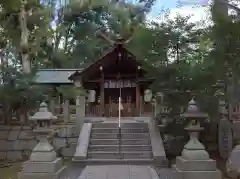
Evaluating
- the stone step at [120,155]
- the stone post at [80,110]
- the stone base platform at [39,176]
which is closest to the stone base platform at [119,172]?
the stone base platform at [39,176]

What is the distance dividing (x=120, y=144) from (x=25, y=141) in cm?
432

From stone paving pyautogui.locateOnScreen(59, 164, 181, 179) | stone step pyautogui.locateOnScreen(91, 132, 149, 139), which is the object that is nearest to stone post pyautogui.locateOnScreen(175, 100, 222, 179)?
stone paving pyautogui.locateOnScreen(59, 164, 181, 179)

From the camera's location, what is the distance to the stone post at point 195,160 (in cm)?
921

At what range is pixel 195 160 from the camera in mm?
9336

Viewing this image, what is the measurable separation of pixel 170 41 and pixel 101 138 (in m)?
4.52

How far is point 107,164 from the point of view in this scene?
435 inches

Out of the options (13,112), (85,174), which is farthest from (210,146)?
(13,112)

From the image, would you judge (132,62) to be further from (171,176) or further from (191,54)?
(171,176)

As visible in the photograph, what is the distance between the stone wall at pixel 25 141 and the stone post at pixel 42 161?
10.6 feet

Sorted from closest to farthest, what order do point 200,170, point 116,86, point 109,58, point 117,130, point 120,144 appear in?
1. point 200,170
2. point 120,144
3. point 117,130
4. point 109,58
5. point 116,86

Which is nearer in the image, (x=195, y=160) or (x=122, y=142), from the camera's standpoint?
(x=195, y=160)

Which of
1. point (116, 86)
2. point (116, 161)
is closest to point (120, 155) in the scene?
point (116, 161)

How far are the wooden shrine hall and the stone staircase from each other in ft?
13.3

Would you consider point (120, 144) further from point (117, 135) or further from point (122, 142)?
point (117, 135)
